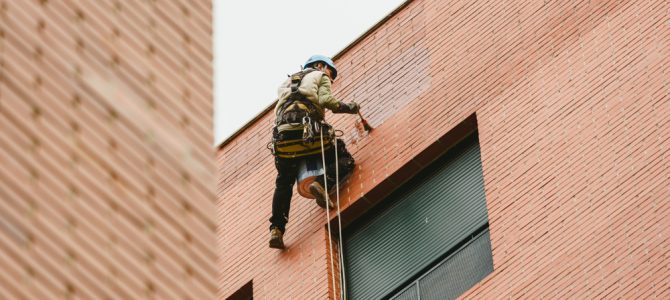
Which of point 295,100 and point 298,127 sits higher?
point 295,100

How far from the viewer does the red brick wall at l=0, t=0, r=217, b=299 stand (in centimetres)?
696

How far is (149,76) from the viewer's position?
26.6 ft

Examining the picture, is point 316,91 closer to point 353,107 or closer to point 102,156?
point 353,107

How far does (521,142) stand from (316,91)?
2289mm

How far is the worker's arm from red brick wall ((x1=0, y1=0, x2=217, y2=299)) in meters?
7.01

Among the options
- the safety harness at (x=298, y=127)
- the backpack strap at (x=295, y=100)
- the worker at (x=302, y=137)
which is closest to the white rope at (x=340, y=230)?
the worker at (x=302, y=137)

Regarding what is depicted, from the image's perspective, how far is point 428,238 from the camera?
14.7m

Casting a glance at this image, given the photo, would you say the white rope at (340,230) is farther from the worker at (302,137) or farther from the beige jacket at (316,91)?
the beige jacket at (316,91)

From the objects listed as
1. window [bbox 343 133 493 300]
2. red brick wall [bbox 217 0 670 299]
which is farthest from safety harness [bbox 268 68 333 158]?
window [bbox 343 133 493 300]

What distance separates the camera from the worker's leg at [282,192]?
1589 centimetres

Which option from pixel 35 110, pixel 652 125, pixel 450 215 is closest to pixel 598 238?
pixel 652 125

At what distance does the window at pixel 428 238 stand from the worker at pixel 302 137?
23.2 inches

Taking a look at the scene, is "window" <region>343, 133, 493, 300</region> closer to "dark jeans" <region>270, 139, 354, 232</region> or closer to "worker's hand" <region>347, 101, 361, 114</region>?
"dark jeans" <region>270, 139, 354, 232</region>

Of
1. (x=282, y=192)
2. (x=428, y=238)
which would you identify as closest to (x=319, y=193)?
(x=282, y=192)
